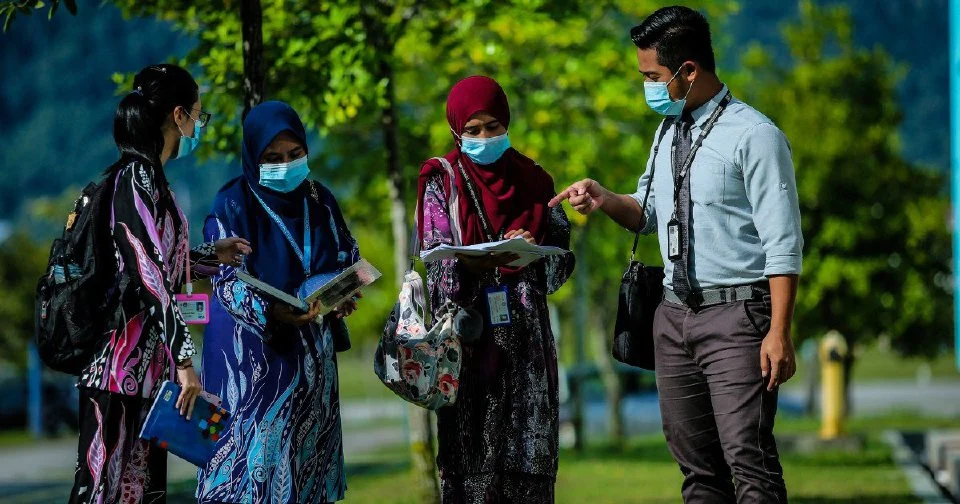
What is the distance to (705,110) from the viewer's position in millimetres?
5867

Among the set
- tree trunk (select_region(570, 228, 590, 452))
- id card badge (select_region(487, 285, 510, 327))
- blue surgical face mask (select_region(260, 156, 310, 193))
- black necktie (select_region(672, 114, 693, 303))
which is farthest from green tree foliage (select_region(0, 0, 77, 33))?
tree trunk (select_region(570, 228, 590, 452))

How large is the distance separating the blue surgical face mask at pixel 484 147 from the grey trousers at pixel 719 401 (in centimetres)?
87

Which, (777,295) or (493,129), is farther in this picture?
(493,129)

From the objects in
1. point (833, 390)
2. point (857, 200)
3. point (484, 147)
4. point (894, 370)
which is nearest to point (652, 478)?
point (833, 390)

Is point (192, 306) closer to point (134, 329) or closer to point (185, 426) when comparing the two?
point (134, 329)

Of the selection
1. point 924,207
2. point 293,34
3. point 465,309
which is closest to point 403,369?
point 465,309

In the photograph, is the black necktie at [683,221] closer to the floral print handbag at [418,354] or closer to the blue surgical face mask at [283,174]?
the floral print handbag at [418,354]

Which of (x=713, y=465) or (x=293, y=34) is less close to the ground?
(x=293, y=34)

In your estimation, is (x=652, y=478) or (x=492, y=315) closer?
(x=492, y=315)

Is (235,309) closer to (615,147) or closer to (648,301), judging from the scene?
(648,301)

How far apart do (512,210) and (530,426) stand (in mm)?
847

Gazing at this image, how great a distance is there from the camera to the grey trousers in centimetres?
557

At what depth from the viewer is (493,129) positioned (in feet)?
20.2

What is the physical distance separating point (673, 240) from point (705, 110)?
497 millimetres
